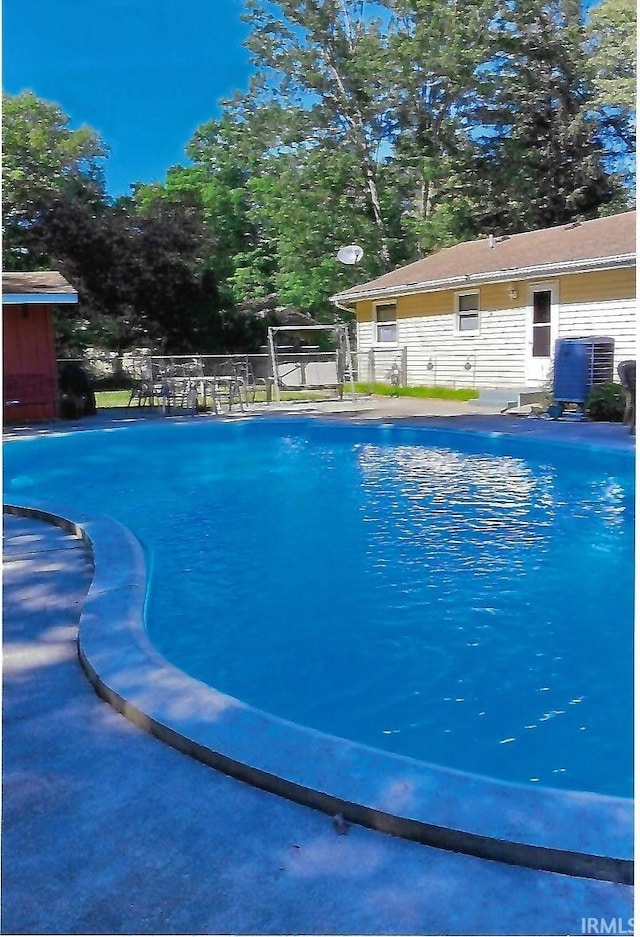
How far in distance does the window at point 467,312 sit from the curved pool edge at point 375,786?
1324 centimetres

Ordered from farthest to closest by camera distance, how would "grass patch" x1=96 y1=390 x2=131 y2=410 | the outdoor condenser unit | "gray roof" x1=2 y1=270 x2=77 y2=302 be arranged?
"grass patch" x1=96 y1=390 x2=131 y2=410 → "gray roof" x1=2 y1=270 x2=77 y2=302 → the outdoor condenser unit

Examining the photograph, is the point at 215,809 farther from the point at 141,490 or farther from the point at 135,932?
the point at 141,490

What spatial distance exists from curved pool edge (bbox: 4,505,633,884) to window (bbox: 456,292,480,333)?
13.2 meters

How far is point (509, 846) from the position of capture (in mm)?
1880

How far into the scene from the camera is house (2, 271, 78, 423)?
41.7 feet

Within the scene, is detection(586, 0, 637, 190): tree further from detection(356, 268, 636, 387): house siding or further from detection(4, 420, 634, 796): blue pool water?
detection(4, 420, 634, 796): blue pool water

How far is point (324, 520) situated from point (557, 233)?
11.5m

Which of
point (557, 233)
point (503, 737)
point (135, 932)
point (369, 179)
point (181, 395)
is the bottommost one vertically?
point (503, 737)

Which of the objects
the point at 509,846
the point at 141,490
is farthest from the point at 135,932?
the point at 141,490

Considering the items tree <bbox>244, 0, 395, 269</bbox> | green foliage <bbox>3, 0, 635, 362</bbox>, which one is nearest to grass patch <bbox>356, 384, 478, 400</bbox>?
green foliage <bbox>3, 0, 635, 362</bbox>

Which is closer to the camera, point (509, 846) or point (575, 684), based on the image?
point (509, 846)

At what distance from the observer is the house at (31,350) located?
12711mm

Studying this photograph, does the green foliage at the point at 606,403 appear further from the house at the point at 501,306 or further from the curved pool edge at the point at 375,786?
the curved pool edge at the point at 375,786

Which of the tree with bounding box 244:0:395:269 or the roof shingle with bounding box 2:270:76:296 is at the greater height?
the tree with bounding box 244:0:395:269
